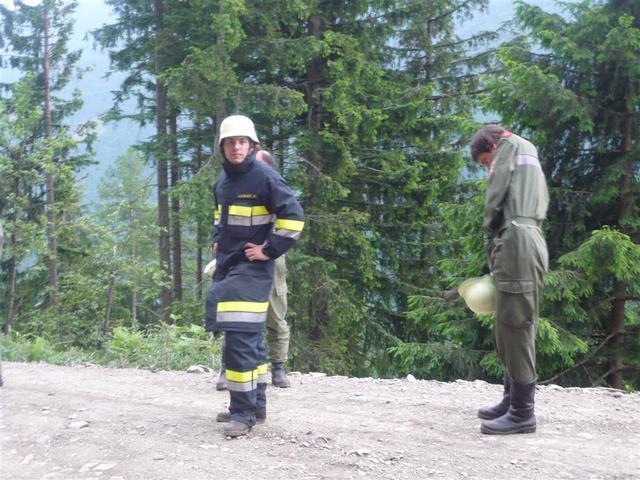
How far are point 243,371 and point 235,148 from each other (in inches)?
64.0

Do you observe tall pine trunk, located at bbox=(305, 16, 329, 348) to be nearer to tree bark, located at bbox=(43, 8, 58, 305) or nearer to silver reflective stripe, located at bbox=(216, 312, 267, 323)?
tree bark, located at bbox=(43, 8, 58, 305)

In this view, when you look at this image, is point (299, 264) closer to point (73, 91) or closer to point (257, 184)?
point (257, 184)

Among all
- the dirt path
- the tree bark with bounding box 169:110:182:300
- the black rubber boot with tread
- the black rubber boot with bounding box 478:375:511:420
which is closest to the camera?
the dirt path

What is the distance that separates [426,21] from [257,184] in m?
15.7

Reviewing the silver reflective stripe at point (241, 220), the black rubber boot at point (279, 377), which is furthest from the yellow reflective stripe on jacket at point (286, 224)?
the black rubber boot at point (279, 377)

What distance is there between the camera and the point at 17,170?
830 inches

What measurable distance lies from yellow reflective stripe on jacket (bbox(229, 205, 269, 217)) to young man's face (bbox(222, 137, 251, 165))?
333 millimetres

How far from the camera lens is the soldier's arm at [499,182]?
4754 millimetres

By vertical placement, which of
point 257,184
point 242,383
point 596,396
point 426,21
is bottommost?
point 596,396

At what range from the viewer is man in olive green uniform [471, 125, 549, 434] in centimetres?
472

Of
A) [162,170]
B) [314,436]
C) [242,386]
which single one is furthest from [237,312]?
[162,170]

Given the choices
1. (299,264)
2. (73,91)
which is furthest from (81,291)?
(73,91)

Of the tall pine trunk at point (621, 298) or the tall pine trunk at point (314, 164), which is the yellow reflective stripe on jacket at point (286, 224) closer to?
the tall pine trunk at point (621, 298)

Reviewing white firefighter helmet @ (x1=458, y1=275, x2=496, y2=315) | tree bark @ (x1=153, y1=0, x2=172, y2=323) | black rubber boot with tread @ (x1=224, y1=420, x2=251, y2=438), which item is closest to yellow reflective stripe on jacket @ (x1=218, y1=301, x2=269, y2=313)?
black rubber boot with tread @ (x1=224, y1=420, x2=251, y2=438)
